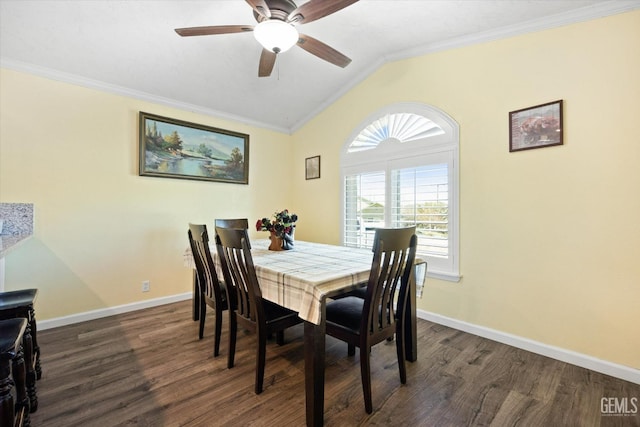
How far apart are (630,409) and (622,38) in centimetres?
245

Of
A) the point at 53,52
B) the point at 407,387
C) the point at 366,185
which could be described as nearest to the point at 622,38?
the point at 366,185

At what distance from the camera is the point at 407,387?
186cm

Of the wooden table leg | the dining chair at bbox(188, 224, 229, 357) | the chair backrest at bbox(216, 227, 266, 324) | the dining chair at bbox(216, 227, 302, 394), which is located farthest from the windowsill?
the dining chair at bbox(188, 224, 229, 357)

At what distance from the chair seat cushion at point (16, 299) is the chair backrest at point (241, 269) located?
1.11 metres

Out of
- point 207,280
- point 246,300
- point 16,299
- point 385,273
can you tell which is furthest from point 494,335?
point 16,299

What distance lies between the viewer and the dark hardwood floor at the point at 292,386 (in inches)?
62.5

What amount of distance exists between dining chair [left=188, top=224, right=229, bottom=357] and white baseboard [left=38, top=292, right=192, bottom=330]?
3.87ft

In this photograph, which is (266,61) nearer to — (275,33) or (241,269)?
(275,33)

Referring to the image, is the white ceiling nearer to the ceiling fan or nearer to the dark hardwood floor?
the ceiling fan

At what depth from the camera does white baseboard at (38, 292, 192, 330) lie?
274 centimetres

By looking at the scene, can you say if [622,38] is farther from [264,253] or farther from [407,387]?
[264,253]

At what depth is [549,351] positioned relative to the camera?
2246 mm

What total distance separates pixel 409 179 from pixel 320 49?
1.63m

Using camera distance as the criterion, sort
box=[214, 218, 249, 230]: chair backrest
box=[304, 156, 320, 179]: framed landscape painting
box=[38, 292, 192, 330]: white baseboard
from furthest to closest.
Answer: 1. box=[304, 156, 320, 179]: framed landscape painting
2. box=[214, 218, 249, 230]: chair backrest
3. box=[38, 292, 192, 330]: white baseboard
